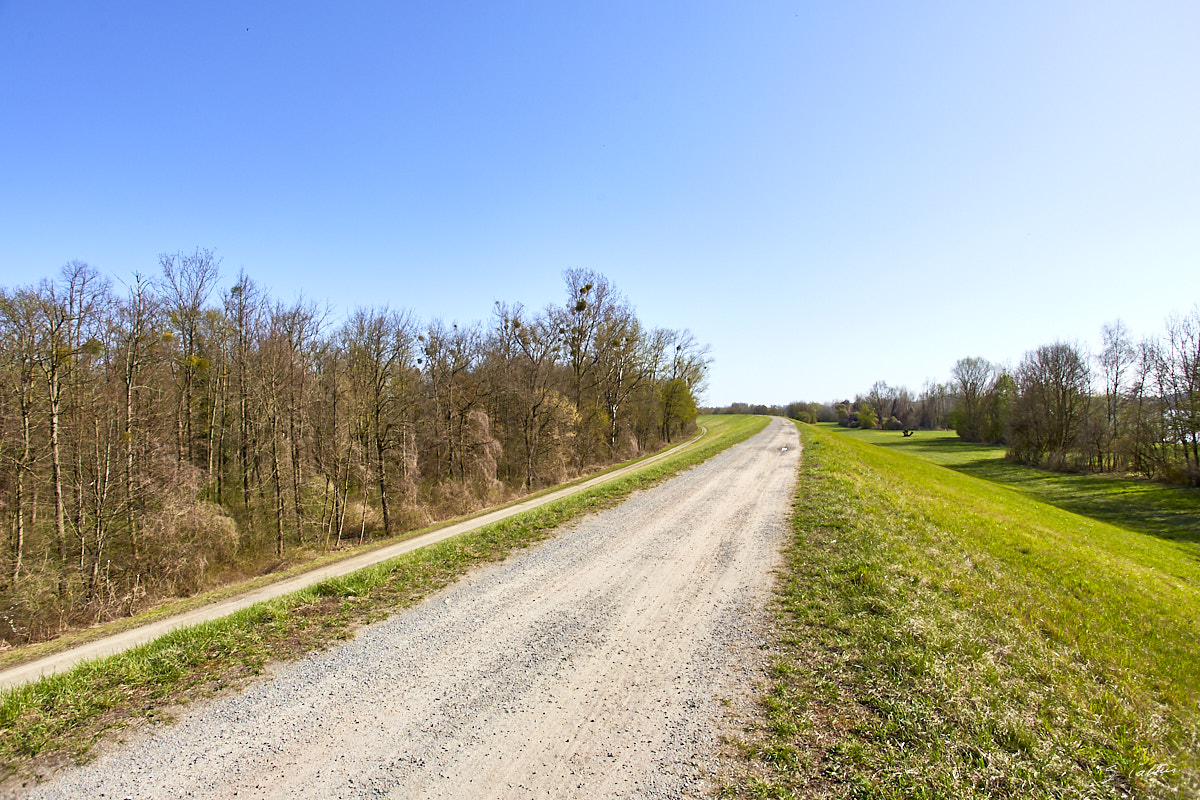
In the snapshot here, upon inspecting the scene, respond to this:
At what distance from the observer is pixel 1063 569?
9.22m

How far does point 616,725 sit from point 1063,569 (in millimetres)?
10400

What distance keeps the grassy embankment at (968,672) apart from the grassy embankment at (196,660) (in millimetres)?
5140

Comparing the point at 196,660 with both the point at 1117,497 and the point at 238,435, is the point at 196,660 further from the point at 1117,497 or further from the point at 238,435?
the point at 1117,497

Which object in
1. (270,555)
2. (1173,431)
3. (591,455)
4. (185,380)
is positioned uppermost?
(185,380)

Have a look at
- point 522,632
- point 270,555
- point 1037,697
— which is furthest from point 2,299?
point 1037,697

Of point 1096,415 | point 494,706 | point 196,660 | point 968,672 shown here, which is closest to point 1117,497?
point 1096,415

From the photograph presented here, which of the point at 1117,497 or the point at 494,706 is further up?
the point at 494,706

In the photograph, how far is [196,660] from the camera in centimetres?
515

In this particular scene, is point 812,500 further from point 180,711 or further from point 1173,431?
point 1173,431

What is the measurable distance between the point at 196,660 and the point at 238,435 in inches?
819

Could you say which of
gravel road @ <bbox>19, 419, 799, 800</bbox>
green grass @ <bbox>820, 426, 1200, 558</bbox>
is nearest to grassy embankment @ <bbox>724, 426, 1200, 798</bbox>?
gravel road @ <bbox>19, 419, 799, 800</bbox>

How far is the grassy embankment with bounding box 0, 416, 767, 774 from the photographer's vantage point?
156 inches

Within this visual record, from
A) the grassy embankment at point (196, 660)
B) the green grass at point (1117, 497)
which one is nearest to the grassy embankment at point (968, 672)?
the grassy embankment at point (196, 660)

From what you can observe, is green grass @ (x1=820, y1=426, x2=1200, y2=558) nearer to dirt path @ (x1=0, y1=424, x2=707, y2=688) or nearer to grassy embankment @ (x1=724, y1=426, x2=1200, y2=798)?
grassy embankment @ (x1=724, y1=426, x2=1200, y2=798)
